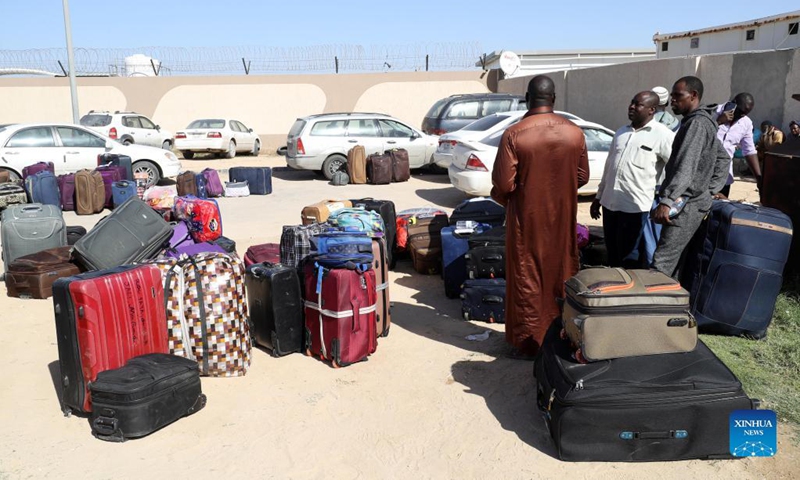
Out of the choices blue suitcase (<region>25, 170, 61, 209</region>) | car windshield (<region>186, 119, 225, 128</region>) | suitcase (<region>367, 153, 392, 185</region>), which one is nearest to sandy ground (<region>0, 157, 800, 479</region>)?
blue suitcase (<region>25, 170, 61, 209</region>)

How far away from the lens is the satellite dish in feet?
80.5

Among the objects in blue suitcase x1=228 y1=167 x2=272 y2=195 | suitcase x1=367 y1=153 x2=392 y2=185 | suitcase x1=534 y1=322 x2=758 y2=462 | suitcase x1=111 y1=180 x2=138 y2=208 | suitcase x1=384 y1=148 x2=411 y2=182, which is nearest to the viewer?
suitcase x1=534 y1=322 x2=758 y2=462

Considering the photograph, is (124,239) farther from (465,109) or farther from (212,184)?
(465,109)

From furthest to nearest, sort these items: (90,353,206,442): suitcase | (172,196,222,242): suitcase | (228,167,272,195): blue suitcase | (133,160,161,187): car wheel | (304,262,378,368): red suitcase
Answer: (133,160,161,187): car wheel → (228,167,272,195): blue suitcase → (172,196,222,242): suitcase → (304,262,378,368): red suitcase → (90,353,206,442): suitcase

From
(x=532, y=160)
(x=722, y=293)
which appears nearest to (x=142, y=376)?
(x=532, y=160)

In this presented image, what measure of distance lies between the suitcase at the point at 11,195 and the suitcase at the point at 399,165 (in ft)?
24.8

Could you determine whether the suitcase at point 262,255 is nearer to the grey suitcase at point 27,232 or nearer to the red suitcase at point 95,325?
the red suitcase at point 95,325

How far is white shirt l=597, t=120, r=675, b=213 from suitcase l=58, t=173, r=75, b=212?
31.5 feet

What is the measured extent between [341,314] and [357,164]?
1059 cm

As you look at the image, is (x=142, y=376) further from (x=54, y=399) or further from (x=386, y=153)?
(x=386, y=153)

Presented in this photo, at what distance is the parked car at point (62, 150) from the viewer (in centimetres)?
1327

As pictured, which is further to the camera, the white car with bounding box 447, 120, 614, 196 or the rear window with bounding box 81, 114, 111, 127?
the rear window with bounding box 81, 114, 111, 127

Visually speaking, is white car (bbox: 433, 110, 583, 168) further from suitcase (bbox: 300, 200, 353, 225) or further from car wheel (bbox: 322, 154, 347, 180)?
suitcase (bbox: 300, 200, 353, 225)

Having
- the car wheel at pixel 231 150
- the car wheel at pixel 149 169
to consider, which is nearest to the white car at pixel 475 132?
the car wheel at pixel 149 169
